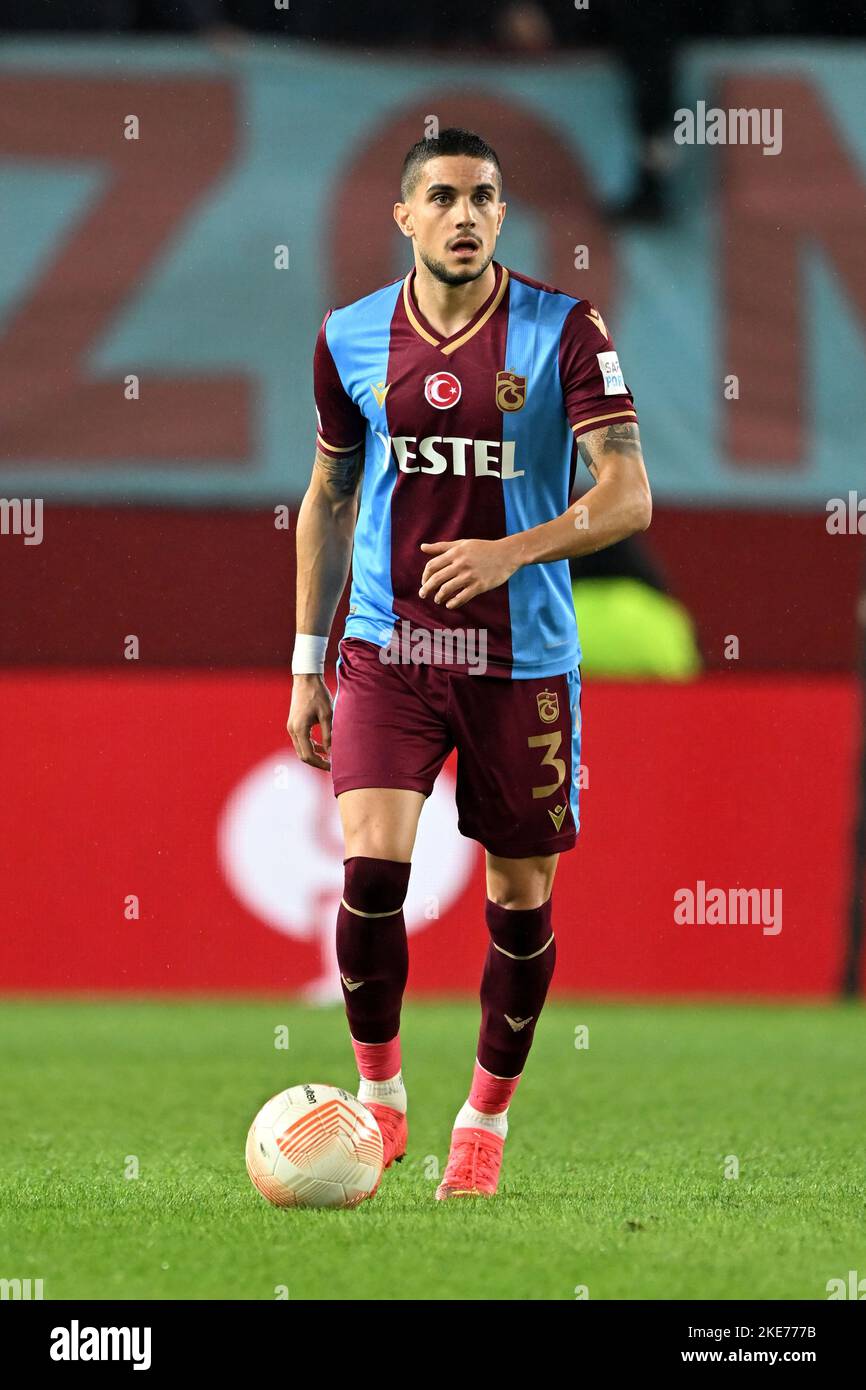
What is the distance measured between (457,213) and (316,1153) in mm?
1814

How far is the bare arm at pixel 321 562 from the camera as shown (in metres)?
4.45

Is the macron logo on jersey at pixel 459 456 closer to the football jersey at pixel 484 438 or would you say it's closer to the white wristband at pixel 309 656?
the football jersey at pixel 484 438

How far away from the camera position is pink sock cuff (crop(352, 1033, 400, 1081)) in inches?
170

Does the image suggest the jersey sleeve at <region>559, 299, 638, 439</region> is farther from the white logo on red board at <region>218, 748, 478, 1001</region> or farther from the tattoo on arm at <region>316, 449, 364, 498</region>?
the white logo on red board at <region>218, 748, 478, 1001</region>

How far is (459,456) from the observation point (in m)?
4.20

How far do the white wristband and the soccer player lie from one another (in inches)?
5.1

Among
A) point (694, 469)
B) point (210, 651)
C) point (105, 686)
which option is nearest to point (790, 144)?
point (694, 469)

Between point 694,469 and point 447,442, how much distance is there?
27.1 feet

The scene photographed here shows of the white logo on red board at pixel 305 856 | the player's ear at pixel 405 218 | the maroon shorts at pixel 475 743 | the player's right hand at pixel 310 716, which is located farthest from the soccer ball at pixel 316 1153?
the white logo on red board at pixel 305 856

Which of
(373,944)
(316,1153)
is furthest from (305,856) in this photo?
(316,1153)

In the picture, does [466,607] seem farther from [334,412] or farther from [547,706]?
[334,412]

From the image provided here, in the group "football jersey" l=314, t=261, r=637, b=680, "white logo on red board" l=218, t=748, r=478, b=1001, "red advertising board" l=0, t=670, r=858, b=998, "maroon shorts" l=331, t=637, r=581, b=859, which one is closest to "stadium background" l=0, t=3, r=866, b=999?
"red advertising board" l=0, t=670, r=858, b=998

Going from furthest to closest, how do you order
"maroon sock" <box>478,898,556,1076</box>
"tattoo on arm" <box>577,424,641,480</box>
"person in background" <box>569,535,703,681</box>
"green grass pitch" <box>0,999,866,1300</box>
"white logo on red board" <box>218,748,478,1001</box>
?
"person in background" <box>569,535,703,681</box>
"white logo on red board" <box>218,748,478,1001</box>
"maroon sock" <box>478,898,556,1076</box>
"tattoo on arm" <box>577,424,641,480</box>
"green grass pitch" <box>0,999,866,1300</box>

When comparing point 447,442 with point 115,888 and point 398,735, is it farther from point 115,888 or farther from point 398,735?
point 115,888
